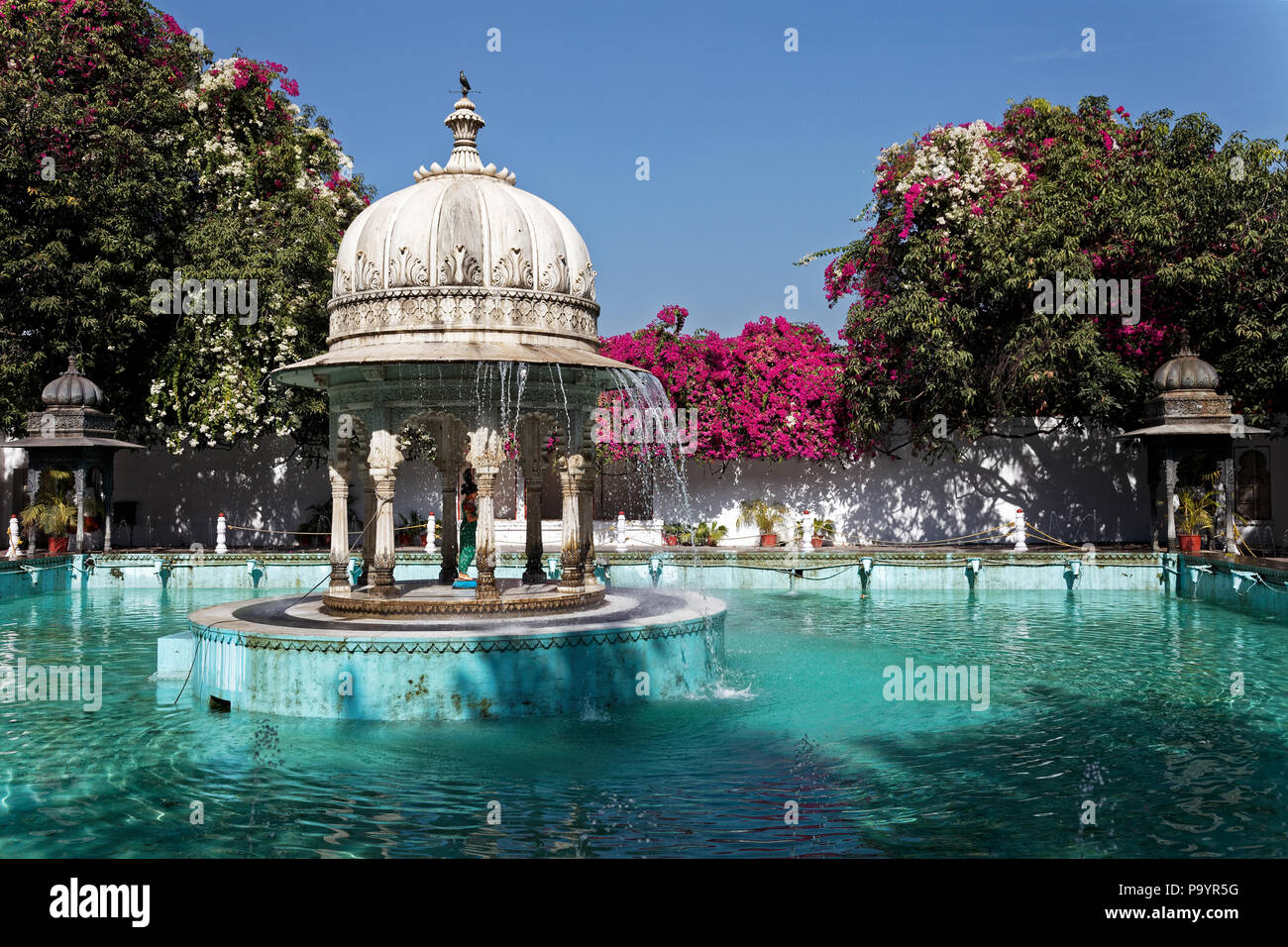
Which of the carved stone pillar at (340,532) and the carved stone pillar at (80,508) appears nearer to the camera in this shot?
the carved stone pillar at (340,532)

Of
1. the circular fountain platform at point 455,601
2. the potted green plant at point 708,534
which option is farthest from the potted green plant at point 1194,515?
the circular fountain platform at point 455,601

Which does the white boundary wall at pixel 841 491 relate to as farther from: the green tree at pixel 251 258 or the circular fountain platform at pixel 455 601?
the circular fountain platform at pixel 455 601

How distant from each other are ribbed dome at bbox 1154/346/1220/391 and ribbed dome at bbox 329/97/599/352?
15052 mm

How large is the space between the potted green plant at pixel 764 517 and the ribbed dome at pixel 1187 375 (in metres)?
9.87

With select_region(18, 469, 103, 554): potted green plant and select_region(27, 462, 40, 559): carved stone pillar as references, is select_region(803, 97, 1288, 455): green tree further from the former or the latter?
select_region(27, 462, 40, 559): carved stone pillar

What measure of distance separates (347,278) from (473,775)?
268 inches

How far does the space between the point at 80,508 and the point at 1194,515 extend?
24013mm

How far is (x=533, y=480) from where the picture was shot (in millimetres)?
14008

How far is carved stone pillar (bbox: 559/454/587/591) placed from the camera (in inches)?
500

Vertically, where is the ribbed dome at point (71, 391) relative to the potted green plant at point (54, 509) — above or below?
above

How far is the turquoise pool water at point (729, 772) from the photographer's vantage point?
6695 mm

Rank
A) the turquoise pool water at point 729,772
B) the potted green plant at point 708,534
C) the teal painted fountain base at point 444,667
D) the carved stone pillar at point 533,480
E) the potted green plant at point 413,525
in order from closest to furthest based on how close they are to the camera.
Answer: the turquoise pool water at point 729,772
the teal painted fountain base at point 444,667
the carved stone pillar at point 533,480
the potted green plant at point 708,534
the potted green plant at point 413,525

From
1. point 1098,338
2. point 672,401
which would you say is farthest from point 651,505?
point 1098,338
